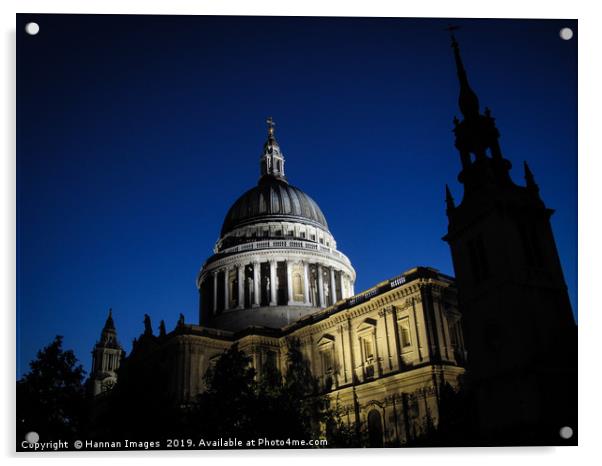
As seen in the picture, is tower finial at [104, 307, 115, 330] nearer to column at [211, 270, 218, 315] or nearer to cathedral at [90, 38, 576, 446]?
cathedral at [90, 38, 576, 446]

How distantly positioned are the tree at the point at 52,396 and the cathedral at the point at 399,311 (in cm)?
177

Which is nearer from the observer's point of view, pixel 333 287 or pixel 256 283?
pixel 256 283

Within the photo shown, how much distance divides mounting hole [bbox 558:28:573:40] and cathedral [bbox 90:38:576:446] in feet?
9.47

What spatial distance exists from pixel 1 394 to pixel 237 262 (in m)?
32.5

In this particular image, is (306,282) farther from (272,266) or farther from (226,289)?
(226,289)

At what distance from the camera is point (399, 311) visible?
30609 mm

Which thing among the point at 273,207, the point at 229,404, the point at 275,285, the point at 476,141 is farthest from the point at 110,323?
the point at 273,207

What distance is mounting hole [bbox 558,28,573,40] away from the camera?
1683 centimetres

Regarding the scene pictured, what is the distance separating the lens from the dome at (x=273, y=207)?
174 feet

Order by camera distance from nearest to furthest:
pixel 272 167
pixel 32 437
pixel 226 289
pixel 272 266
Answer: pixel 32 437
pixel 226 289
pixel 272 266
pixel 272 167

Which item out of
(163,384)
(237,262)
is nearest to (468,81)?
(163,384)

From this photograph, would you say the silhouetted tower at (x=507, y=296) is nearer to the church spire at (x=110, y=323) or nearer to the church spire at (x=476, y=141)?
the church spire at (x=476, y=141)

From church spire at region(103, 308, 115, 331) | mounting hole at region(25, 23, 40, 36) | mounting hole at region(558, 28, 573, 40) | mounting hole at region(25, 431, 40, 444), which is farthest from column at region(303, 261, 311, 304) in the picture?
mounting hole at region(25, 23, 40, 36)

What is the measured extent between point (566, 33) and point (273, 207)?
1496 inches
